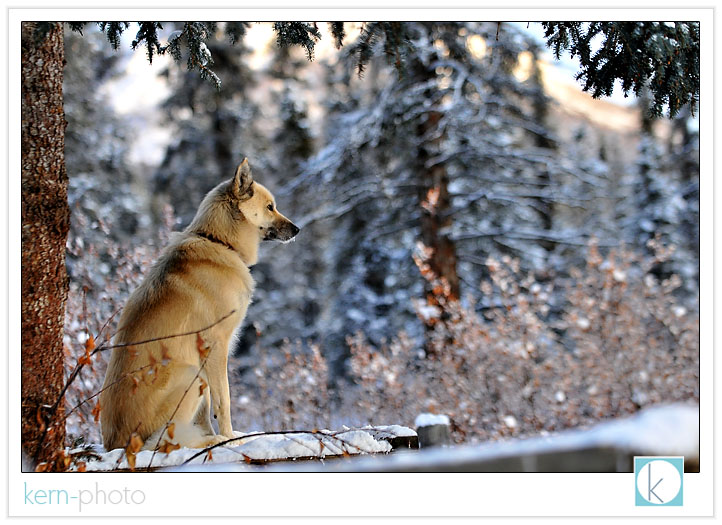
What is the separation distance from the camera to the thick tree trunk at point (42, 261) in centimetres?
361

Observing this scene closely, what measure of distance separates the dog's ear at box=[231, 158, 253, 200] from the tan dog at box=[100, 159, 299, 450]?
13mm

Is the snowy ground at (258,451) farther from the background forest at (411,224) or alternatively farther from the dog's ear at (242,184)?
the background forest at (411,224)

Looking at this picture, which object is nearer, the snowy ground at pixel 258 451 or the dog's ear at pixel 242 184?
the snowy ground at pixel 258 451

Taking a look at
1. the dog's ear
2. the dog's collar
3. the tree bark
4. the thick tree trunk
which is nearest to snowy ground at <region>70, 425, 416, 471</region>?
the thick tree trunk

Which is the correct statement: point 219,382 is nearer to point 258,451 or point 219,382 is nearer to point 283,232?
point 258,451

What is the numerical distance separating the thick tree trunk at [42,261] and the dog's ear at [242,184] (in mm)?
1025

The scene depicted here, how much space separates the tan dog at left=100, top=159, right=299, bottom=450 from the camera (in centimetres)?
342

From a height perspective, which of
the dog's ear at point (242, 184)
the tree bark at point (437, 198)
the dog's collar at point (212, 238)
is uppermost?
the tree bark at point (437, 198)

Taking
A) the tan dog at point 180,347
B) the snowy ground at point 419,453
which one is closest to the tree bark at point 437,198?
the snowy ground at point 419,453
